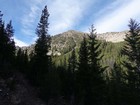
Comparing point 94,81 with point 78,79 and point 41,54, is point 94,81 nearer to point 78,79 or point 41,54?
point 78,79

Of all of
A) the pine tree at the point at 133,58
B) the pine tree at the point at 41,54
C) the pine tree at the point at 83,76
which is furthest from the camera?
the pine tree at the point at 41,54

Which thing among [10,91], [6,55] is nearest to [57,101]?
[10,91]

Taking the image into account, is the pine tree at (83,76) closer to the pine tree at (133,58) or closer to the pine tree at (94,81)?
the pine tree at (94,81)

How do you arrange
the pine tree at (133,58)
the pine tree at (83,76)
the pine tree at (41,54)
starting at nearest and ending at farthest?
1. the pine tree at (133,58)
2. the pine tree at (83,76)
3. the pine tree at (41,54)

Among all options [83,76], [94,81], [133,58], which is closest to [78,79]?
[83,76]

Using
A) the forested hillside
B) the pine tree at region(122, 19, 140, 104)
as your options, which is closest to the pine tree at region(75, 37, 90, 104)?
the forested hillside

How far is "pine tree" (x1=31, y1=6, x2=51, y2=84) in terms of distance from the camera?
39575 millimetres

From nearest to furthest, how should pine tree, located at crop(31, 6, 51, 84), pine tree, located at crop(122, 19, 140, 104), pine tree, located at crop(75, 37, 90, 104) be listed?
pine tree, located at crop(122, 19, 140, 104), pine tree, located at crop(75, 37, 90, 104), pine tree, located at crop(31, 6, 51, 84)

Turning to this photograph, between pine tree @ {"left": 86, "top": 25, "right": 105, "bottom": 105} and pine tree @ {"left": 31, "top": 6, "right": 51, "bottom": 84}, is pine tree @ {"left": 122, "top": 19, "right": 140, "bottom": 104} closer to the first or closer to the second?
pine tree @ {"left": 86, "top": 25, "right": 105, "bottom": 105}

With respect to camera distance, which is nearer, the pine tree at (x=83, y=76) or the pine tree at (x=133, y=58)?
the pine tree at (x=133, y=58)

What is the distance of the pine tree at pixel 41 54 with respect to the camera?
39575 mm

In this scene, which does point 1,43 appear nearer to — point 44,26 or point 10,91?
point 44,26

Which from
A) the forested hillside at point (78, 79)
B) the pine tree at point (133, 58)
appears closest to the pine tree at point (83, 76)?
the forested hillside at point (78, 79)

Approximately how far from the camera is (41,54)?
135 feet
